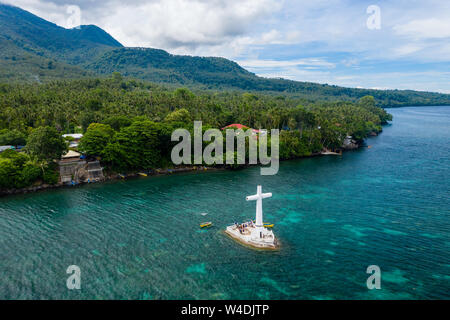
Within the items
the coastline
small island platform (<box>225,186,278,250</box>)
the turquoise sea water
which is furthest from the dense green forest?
small island platform (<box>225,186,278,250</box>)

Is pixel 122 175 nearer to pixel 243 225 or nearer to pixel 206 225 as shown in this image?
pixel 206 225

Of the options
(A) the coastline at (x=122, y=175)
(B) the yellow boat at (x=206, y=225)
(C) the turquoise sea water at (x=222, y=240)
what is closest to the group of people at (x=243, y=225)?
(C) the turquoise sea water at (x=222, y=240)

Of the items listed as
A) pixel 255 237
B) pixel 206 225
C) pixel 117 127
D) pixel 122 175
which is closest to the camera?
pixel 255 237

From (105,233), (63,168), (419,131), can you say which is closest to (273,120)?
(63,168)

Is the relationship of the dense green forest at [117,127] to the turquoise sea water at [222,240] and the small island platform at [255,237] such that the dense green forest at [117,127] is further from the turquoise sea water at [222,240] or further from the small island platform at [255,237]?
the small island platform at [255,237]

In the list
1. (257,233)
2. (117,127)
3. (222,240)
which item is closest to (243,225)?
(257,233)
